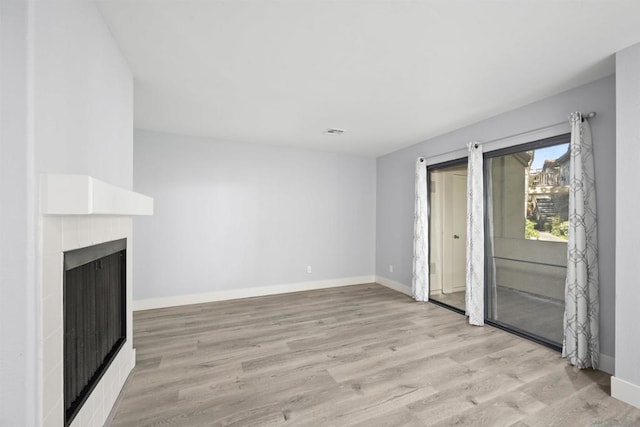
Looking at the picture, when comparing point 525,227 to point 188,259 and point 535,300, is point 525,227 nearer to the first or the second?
point 535,300

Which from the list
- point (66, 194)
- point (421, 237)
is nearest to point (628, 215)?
point (421, 237)

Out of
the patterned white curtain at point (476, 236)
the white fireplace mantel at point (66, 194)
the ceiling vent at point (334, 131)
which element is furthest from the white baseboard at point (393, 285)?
the white fireplace mantel at point (66, 194)

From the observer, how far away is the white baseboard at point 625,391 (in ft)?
6.14

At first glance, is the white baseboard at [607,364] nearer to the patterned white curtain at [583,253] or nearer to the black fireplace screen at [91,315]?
the patterned white curtain at [583,253]

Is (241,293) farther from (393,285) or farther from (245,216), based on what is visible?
(393,285)

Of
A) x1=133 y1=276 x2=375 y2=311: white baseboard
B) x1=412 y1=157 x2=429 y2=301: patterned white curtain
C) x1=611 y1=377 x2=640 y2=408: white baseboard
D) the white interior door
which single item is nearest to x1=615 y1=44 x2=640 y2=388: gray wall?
x1=611 y1=377 x2=640 y2=408: white baseboard

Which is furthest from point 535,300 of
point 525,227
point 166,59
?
point 166,59

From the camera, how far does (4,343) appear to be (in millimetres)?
913

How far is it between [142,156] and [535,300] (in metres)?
5.30

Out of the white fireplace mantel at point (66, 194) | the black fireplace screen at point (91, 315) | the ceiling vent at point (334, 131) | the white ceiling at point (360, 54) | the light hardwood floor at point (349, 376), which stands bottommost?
the light hardwood floor at point (349, 376)

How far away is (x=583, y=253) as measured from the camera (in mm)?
2363

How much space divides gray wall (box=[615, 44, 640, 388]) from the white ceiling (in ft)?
0.83

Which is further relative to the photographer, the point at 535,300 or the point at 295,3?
the point at 535,300

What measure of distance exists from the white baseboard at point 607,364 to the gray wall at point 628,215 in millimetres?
387
